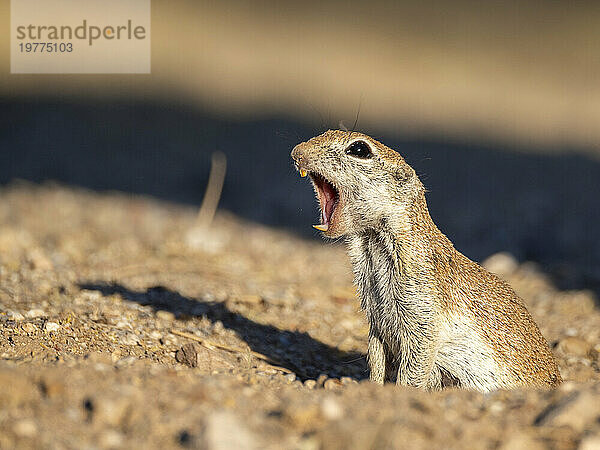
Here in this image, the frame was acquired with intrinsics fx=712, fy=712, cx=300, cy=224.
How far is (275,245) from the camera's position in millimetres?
8086

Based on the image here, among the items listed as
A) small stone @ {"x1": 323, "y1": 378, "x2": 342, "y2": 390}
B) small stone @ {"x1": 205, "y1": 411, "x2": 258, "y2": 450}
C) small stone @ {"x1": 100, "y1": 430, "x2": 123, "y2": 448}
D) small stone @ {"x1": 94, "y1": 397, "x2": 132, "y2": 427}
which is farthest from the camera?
small stone @ {"x1": 323, "y1": 378, "x2": 342, "y2": 390}

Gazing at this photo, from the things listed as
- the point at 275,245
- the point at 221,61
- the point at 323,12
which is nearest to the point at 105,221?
the point at 275,245

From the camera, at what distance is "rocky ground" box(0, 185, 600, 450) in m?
2.64

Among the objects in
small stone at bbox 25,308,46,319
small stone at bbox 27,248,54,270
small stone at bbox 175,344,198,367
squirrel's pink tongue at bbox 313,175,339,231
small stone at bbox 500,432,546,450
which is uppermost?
squirrel's pink tongue at bbox 313,175,339,231

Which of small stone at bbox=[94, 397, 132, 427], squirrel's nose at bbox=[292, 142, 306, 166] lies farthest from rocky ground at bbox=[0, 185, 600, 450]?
squirrel's nose at bbox=[292, 142, 306, 166]

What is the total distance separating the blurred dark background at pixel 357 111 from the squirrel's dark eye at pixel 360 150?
0.68 metres

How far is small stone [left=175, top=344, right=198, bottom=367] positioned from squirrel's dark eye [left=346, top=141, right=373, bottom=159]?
1495 millimetres

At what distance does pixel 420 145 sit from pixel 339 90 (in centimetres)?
402

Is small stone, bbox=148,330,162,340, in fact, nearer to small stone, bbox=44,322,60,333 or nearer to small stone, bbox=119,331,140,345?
small stone, bbox=119,331,140,345

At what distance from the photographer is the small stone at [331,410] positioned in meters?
2.70

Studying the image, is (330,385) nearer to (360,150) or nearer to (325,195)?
(325,195)

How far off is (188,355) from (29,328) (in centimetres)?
96

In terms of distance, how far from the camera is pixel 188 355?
428 cm

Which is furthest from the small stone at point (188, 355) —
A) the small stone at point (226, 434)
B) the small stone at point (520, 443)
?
the small stone at point (520, 443)
